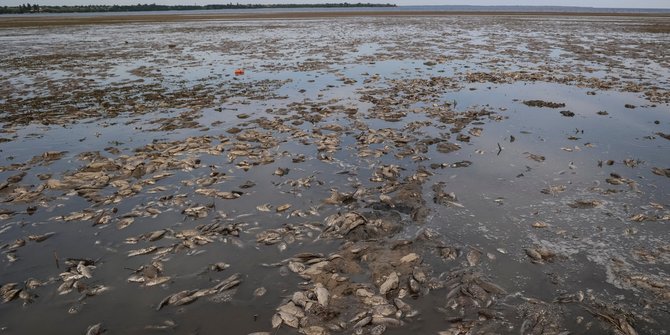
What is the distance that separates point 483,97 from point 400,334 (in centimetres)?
1644

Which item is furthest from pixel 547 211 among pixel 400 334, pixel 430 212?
pixel 400 334

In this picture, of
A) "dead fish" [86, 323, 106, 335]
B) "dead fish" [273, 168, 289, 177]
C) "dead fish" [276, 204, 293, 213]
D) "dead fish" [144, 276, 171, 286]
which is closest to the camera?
"dead fish" [86, 323, 106, 335]

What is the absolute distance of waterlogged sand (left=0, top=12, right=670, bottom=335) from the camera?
6.10 metres

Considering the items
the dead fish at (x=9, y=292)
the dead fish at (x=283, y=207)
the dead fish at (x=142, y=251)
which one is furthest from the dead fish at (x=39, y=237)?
the dead fish at (x=283, y=207)

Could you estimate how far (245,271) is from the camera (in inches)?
279

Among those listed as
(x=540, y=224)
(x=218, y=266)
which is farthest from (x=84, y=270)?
(x=540, y=224)

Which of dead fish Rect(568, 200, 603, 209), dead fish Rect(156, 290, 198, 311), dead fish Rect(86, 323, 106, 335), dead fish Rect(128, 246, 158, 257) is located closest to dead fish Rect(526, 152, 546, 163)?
dead fish Rect(568, 200, 603, 209)

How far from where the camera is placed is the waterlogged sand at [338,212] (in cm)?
610

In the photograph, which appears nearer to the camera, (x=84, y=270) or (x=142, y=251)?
(x=84, y=270)

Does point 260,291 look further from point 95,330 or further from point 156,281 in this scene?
point 95,330

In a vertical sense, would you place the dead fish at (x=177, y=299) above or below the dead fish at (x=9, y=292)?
below

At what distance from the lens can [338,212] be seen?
9031mm

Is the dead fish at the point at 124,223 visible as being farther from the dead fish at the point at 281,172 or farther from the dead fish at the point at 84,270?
the dead fish at the point at 281,172

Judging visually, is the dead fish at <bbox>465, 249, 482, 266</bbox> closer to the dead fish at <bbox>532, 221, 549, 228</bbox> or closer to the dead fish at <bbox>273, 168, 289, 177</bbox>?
the dead fish at <bbox>532, 221, 549, 228</bbox>
